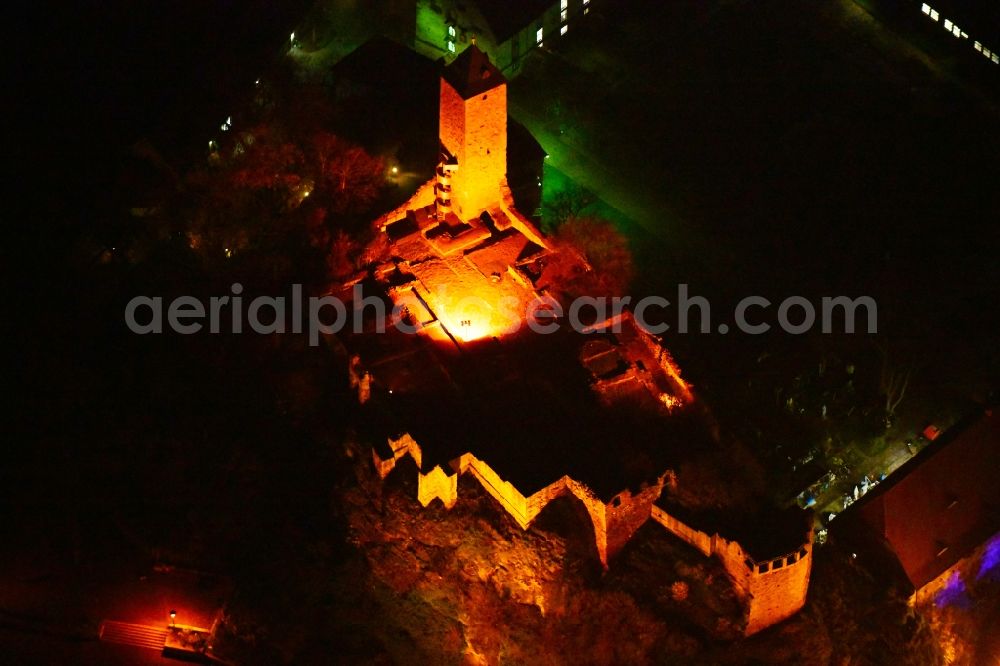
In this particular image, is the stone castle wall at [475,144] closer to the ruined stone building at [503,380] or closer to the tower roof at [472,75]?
the ruined stone building at [503,380]

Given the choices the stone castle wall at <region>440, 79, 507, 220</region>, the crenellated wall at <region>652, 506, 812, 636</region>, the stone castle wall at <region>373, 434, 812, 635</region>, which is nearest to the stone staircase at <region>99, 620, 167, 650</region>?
the stone castle wall at <region>373, 434, 812, 635</region>

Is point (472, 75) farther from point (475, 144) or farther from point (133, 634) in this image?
point (133, 634)

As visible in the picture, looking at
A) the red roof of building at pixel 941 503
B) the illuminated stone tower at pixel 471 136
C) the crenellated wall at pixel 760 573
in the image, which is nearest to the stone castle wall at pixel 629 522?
the crenellated wall at pixel 760 573

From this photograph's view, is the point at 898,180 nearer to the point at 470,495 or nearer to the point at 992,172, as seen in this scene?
the point at 992,172

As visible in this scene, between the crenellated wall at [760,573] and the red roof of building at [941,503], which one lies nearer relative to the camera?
the crenellated wall at [760,573]

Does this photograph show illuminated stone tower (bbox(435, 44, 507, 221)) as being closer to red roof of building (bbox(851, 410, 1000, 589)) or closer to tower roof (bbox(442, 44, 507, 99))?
tower roof (bbox(442, 44, 507, 99))

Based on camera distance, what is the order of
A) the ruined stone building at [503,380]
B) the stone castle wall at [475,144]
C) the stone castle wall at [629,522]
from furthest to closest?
the stone castle wall at [475,144] < the ruined stone building at [503,380] < the stone castle wall at [629,522]

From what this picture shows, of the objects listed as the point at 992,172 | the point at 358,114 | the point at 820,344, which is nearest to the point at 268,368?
the point at 358,114

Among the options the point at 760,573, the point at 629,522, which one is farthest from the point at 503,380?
the point at 760,573

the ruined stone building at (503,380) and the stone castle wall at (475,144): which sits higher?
the stone castle wall at (475,144)
